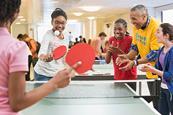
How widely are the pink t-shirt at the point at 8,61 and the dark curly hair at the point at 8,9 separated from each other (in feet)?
0.19

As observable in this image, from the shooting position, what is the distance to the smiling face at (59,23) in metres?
2.95

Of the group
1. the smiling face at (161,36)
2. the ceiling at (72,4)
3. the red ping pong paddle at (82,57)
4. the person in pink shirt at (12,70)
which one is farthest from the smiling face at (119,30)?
the ceiling at (72,4)

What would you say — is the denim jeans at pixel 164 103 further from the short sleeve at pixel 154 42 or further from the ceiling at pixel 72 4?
the ceiling at pixel 72 4

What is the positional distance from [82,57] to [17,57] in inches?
11.8

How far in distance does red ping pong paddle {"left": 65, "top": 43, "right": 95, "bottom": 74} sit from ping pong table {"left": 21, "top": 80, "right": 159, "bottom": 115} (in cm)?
103

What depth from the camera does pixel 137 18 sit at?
3.18 m

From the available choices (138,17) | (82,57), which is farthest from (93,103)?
(82,57)

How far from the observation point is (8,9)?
111 cm

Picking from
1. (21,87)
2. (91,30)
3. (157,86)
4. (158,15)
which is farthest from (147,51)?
(91,30)

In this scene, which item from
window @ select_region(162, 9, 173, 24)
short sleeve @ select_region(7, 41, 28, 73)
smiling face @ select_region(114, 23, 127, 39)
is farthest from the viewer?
window @ select_region(162, 9, 173, 24)

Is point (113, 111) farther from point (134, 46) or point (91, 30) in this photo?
point (91, 30)

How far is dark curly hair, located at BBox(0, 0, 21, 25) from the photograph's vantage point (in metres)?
1.10

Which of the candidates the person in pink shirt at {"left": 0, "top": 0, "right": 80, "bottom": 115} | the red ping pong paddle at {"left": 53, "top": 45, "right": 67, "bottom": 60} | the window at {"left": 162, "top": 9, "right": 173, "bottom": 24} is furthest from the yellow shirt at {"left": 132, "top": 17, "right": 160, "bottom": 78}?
the window at {"left": 162, "top": 9, "right": 173, "bottom": 24}

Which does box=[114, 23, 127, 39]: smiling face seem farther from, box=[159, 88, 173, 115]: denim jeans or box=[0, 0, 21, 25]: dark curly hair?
box=[0, 0, 21, 25]: dark curly hair
